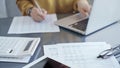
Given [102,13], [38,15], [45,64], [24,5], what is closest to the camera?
[45,64]

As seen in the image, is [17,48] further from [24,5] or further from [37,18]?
[24,5]

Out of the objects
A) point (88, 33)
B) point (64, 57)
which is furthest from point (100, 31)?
point (64, 57)

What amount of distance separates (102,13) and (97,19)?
0.12 feet

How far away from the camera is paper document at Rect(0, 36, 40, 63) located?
0.94 metres

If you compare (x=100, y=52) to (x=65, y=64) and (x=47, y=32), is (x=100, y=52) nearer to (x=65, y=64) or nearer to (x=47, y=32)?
(x=65, y=64)

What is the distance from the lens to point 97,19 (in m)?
1.11

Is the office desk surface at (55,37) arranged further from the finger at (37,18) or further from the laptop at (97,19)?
the finger at (37,18)

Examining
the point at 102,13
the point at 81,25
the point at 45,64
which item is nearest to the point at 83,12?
the point at 81,25

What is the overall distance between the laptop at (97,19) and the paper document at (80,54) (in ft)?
0.39

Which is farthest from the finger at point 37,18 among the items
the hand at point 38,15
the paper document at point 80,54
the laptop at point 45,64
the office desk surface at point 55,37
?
the laptop at point 45,64

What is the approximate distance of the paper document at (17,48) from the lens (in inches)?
37.2

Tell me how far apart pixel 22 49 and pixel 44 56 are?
111 millimetres

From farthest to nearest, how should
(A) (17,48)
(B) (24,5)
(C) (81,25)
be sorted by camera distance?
(B) (24,5) → (C) (81,25) → (A) (17,48)

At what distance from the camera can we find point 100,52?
0.96 m
